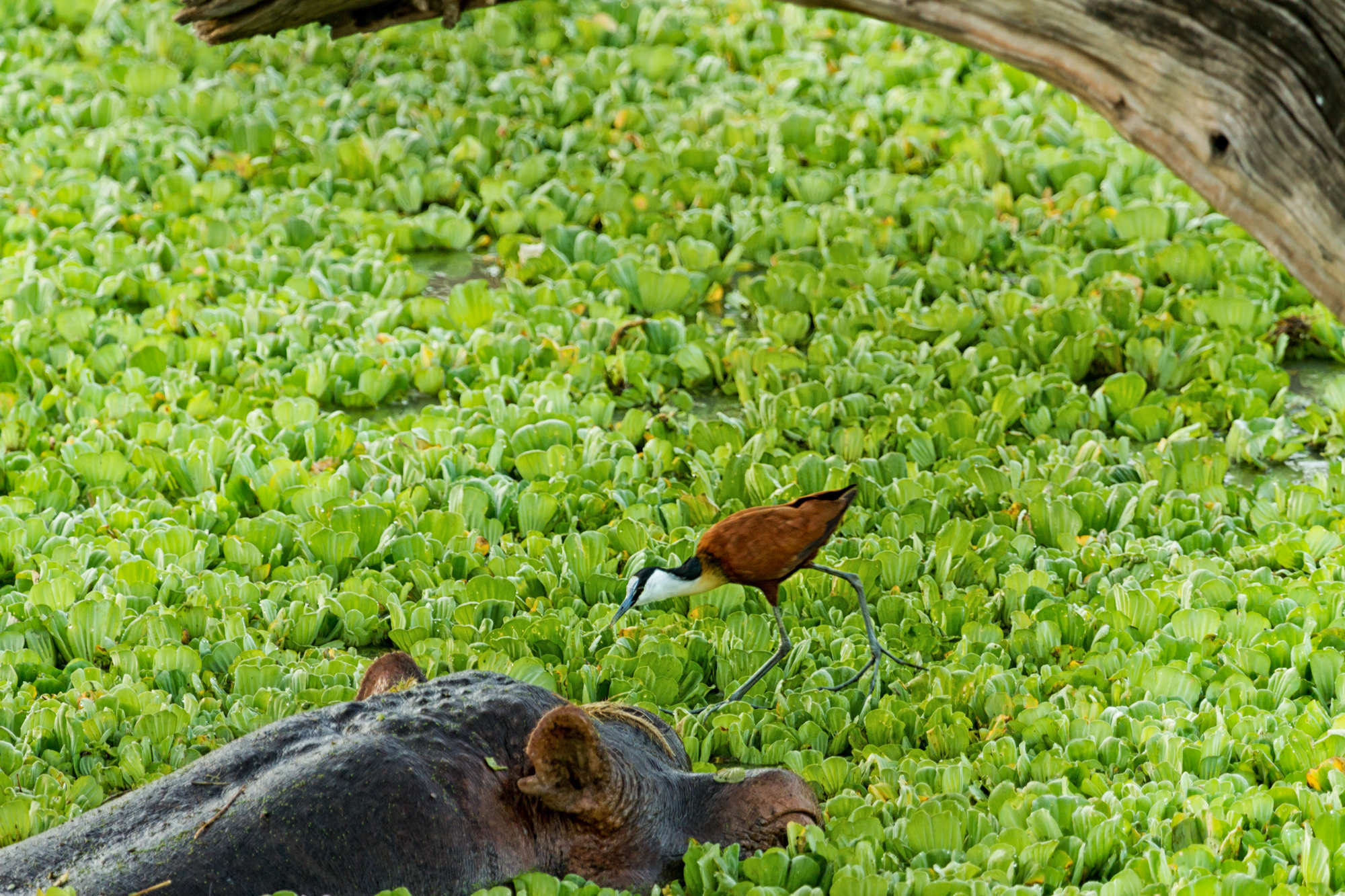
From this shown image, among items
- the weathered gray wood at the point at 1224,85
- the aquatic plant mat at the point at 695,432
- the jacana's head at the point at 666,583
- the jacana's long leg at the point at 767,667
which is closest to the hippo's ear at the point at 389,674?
the aquatic plant mat at the point at 695,432

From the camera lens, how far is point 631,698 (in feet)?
11.3

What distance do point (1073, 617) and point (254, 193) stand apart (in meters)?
4.50

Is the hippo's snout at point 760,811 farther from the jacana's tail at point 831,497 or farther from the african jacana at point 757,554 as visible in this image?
the jacana's tail at point 831,497

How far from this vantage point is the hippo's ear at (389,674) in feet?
9.85

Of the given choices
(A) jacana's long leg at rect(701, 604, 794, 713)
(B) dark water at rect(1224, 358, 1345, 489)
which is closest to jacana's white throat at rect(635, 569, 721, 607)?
(A) jacana's long leg at rect(701, 604, 794, 713)

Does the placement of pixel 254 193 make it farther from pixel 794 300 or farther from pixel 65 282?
pixel 794 300

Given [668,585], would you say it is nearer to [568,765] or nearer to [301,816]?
[568,765]

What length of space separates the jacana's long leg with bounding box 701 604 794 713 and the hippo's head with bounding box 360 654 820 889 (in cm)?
44

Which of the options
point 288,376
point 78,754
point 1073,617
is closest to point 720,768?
point 1073,617

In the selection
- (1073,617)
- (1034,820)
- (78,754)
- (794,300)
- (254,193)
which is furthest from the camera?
(254,193)

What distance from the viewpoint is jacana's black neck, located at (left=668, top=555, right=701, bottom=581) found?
134 inches

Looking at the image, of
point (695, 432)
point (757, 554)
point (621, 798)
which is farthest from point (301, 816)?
point (695, 432)

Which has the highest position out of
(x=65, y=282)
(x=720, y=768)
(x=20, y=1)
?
(x=20, y=1)

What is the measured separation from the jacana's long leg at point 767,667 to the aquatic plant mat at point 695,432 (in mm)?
56
